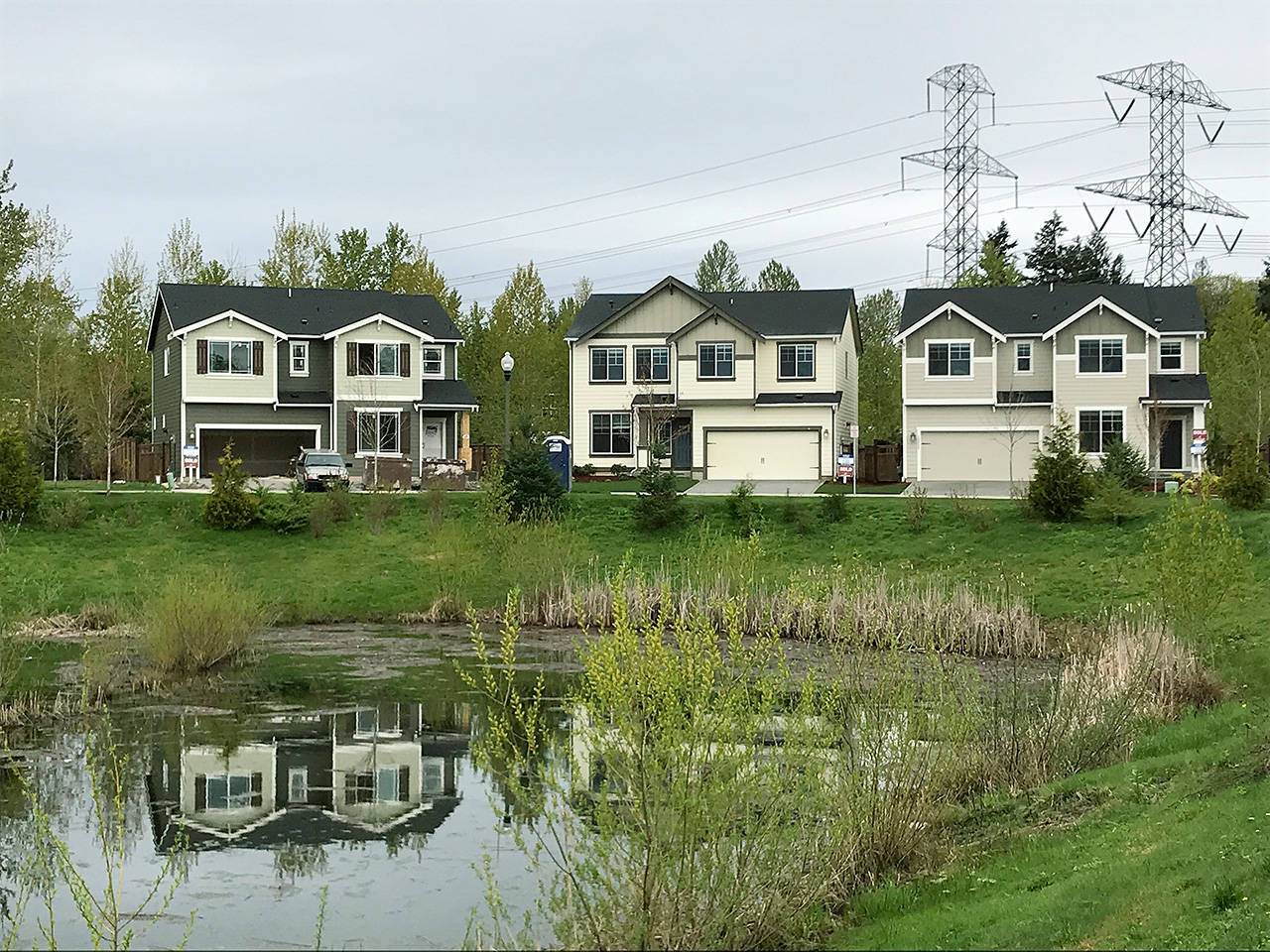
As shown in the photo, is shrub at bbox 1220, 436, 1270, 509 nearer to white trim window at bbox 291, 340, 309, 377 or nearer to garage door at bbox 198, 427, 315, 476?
garage door at bbox 198, 427, 315, 476

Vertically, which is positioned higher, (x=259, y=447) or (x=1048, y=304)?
(x=1048, y=304)

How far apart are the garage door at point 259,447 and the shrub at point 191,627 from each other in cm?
3223

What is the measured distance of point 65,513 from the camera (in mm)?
38938

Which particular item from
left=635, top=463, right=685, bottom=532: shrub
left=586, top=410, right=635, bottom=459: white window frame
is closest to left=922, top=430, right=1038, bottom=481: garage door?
left=586, top=410, right=635, bottom=459: white window frame

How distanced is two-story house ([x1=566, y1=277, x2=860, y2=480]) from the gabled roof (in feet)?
0.26

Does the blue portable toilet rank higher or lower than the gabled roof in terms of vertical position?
lower

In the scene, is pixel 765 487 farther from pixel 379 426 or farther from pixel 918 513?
pixel 379 426

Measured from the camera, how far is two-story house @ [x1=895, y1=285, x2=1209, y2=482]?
54.9 meters

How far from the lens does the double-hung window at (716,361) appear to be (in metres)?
58.1

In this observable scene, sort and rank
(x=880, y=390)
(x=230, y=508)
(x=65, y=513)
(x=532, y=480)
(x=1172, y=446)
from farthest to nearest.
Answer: (x=880, y=390) → (x=1172, y=446) → (x=532, y=480) → (x=230, y=508) → (x=65, y=513)

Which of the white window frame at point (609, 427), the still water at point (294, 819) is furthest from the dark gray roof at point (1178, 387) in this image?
the still water at point (294, 819)

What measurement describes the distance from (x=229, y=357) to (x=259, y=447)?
414cm

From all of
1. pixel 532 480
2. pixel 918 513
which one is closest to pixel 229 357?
pixel 532 480

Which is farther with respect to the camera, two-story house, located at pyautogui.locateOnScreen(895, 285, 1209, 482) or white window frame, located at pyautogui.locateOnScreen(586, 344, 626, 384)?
white window frame, located at pyautogui.locateOnScreen(586, 344, 626, 384)
